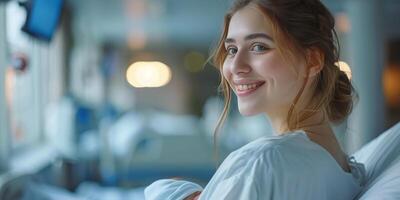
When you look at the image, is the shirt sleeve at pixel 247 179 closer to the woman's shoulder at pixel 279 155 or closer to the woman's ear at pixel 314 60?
the woman's shoulder at pixel 279 155

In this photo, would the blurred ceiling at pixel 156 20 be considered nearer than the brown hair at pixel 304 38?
No

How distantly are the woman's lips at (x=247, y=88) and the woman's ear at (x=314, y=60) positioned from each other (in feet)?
0.30

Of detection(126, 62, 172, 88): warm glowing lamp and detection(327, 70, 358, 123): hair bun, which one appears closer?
detection(327, 70, 358, 123): hair bun

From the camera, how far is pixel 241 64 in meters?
0.96

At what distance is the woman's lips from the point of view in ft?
3.14

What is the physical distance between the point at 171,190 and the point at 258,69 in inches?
10.3

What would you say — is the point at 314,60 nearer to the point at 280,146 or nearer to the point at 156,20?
the point at 280,146

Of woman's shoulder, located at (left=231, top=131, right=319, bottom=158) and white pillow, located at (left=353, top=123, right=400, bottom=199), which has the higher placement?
woman's shoulder, located at (left=231, top=131, right=319, bottom=158)

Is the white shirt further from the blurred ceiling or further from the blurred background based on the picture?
the blurred ceiling

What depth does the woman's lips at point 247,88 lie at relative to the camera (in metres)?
0.96

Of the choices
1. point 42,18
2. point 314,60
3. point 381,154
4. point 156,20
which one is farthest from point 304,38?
point 156,20

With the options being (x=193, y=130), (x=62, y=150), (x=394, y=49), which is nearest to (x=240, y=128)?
(x=193, y=130)

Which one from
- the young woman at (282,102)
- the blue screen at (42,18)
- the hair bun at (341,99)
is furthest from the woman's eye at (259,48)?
the blue screen at (42,18)

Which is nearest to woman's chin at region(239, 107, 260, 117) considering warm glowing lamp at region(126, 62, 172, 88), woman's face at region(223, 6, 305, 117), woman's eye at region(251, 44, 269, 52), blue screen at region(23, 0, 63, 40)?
woman's face at region(223, 6, 305, 117)
